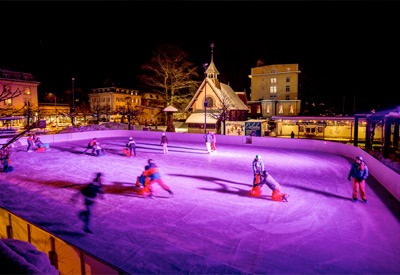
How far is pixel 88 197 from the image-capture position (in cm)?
834

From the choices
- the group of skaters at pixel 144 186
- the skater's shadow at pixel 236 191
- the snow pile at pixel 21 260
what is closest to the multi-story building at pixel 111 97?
the group of skaters at pixel 144 186

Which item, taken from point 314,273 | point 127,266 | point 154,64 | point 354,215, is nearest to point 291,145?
point 354,215

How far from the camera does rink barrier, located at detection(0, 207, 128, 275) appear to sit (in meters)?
3.60

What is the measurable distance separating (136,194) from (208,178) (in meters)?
3.46

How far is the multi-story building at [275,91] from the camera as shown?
139ft

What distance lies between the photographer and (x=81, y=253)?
12.4 feet

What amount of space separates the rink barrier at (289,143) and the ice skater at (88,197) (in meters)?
10.0

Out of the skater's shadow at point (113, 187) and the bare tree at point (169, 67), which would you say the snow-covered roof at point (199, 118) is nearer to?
the bare tree at point (169, 67)

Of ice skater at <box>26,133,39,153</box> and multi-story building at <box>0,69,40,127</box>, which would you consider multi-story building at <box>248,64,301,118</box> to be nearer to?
ice skater at <box>26,133,39,153</box>

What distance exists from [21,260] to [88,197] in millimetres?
5786

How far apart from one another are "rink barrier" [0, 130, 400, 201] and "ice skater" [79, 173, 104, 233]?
10.0m

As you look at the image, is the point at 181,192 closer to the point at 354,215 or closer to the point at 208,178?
the point at 208,178

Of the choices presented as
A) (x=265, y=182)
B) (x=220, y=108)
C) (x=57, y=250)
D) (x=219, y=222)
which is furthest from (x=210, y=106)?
(x=57, y=250)

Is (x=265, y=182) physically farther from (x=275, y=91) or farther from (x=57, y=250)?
(x=275, y=91)
